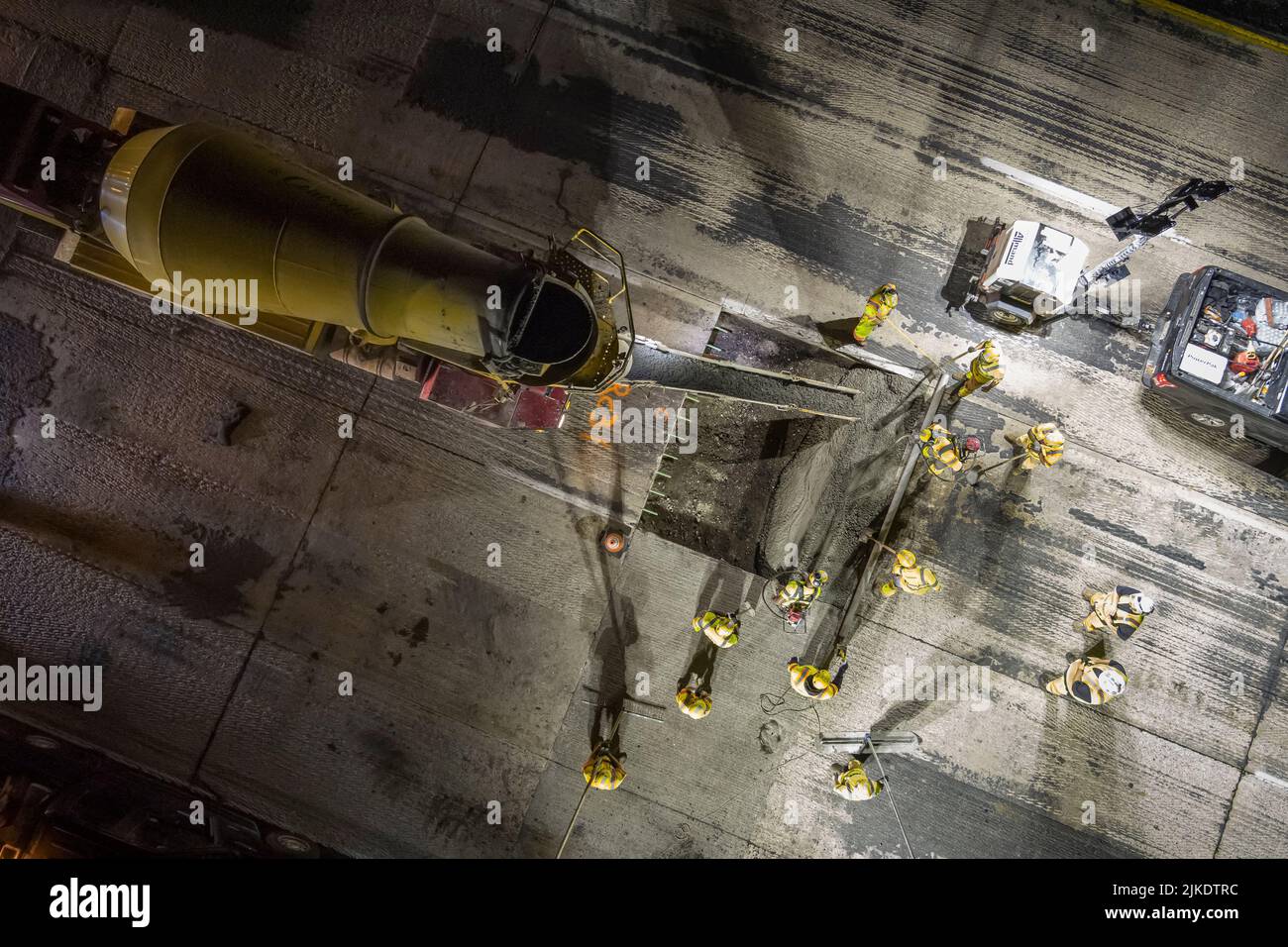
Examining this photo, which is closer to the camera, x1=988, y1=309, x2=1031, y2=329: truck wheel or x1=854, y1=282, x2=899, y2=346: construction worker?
x1=854, y1=282, x2=899, y2=346: construction worker

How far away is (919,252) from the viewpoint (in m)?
7.54

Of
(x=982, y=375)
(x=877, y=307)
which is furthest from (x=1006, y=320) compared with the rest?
(x=877, y=307)

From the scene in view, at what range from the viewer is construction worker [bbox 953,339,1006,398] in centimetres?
676

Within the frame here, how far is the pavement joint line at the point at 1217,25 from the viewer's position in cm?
759

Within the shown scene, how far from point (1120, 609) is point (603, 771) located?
549 centimetres

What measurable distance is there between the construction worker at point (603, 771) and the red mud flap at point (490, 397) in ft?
11.4

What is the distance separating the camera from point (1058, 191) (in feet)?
24.9

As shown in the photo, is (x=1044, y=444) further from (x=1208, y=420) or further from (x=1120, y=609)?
(x=1208, y=420)

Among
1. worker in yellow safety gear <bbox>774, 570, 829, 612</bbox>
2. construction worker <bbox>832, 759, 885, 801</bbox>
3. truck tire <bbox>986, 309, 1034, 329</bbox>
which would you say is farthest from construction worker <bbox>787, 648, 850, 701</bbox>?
truck tire <bbox>986, 309, 1034, 329</bbox>

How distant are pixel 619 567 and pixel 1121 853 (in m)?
6.23

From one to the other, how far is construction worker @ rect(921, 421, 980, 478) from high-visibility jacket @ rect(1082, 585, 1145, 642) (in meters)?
2.00

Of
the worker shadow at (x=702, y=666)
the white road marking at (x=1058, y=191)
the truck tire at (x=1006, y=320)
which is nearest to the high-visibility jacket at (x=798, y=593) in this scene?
the worker shadow at (x=702, y=666)

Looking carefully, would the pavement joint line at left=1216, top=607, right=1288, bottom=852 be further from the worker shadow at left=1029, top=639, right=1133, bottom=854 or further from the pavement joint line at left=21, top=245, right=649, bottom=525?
the pavement joint line at left=21, top=245, right=649, bottom=525
